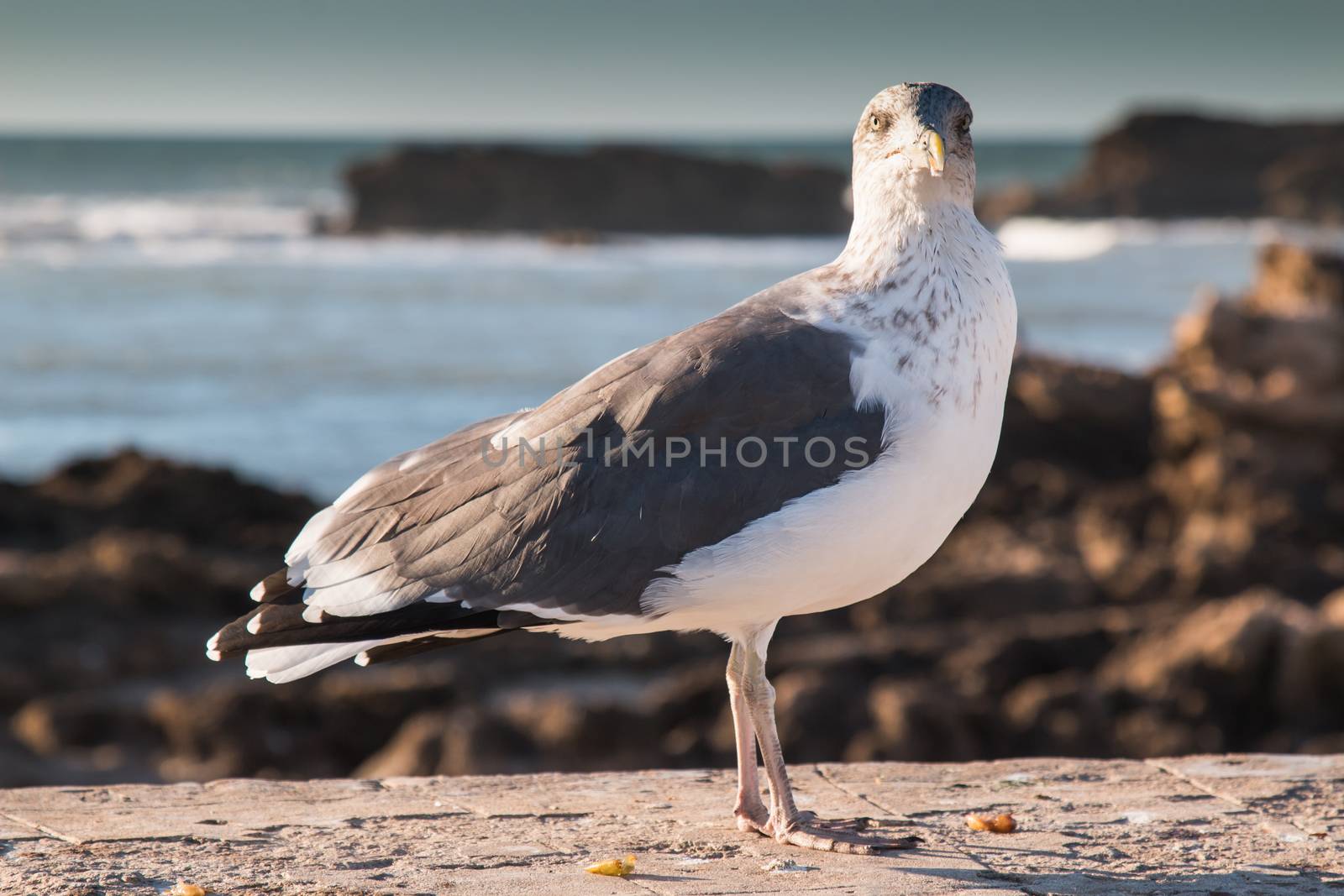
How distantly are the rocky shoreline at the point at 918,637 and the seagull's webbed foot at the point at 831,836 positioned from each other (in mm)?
3052

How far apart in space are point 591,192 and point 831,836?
171 feet

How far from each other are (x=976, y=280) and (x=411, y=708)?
15.1ft

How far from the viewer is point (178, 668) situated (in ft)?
25.8

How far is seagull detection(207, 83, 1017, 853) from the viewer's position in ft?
9.99

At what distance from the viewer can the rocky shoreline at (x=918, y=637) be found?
663 cm

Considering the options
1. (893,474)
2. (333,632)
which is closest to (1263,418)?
(893,474)

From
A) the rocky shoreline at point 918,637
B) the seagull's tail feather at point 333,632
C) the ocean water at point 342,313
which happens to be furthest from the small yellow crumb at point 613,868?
the ocean water at point 342,313

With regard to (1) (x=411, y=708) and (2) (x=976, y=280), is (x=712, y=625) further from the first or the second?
(1) (x=411, y=708)

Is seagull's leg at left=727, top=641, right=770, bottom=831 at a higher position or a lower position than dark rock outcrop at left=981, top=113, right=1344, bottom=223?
lower

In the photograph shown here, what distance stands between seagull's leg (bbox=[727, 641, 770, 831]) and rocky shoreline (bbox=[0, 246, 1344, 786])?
9.77ft

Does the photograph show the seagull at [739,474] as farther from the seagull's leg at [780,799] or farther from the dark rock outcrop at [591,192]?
the dark rock outcrop at [591,192]

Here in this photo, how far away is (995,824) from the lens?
11.6 feet

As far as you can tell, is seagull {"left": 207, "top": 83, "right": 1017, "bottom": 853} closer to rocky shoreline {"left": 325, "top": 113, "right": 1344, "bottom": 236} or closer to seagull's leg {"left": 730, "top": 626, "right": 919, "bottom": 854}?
seagull's leg {"left": 730, "top": 626, "right": 919, "bottom": 854}

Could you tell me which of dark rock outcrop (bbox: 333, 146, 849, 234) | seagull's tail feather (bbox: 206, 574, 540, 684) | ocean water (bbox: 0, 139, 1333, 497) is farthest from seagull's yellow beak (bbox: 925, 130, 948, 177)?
dark rock outcrop (bbox: 333, 146, 849, 234)
